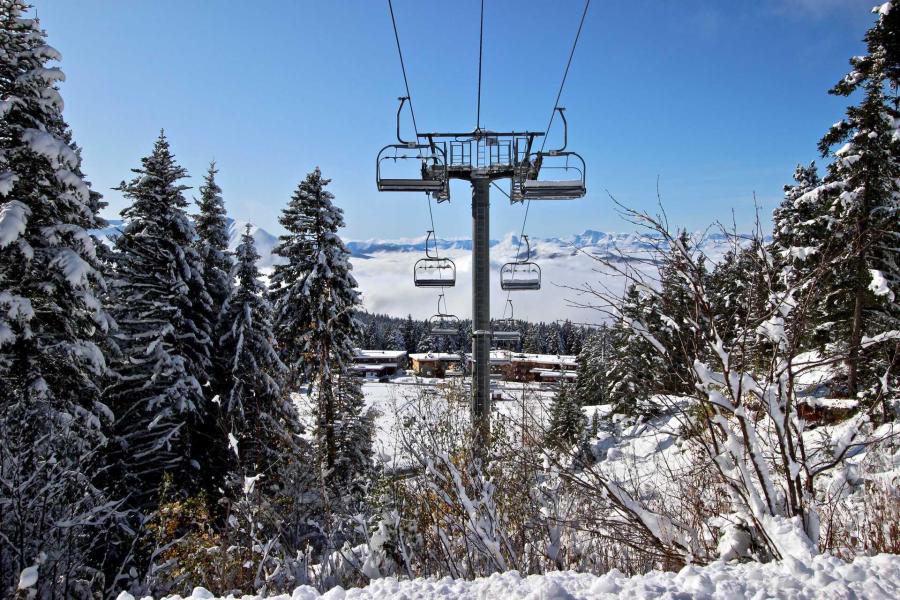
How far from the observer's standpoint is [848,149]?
1485 centimetres

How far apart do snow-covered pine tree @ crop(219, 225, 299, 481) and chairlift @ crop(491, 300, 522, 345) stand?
7.85 m

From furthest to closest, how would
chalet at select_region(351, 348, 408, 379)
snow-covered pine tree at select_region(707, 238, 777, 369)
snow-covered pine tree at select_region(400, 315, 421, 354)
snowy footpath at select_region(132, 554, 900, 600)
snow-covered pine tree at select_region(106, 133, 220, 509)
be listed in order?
snow-covered pine tree at select_region(400, 315, 421, 354) → chalet at select_region(351, 348, 408, 379) → snow-covered pine tree at select_region(106, 133, 220, 509) → snow-covered pine tree at select_region(707, 238, 777, 369) → snowy footpath at select_region(132, 554, 900, 600)

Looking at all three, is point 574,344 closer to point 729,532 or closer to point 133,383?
point 133,383

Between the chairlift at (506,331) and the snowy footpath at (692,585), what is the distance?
7554 mm

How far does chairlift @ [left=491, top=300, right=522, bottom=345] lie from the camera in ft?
34.5

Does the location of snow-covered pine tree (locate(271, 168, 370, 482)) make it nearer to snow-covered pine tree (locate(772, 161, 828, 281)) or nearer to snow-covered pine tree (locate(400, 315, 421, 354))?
snow-covered pine tree (locate(772, 161, 828, 281))

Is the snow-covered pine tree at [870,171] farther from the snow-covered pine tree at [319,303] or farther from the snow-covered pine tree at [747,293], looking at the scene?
the snow-covered pine tree at [319,303]

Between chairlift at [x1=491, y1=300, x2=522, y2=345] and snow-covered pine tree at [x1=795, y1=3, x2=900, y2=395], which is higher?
snow-covered pine tree at [x1=795, y1=3, x2=900, y2=395]

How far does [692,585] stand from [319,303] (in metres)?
16.3

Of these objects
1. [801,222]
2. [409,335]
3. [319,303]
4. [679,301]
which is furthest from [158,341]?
[409,335]

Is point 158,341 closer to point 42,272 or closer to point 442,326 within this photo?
point 42,272

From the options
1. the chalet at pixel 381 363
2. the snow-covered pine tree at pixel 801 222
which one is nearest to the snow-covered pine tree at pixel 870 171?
the snow-covered pine tree at pixel 801 222

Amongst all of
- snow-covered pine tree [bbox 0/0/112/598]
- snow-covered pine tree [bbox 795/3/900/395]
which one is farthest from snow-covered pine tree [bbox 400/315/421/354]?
snow-covered pine tree [bbox 0/0/112/598]

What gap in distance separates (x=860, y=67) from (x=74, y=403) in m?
23.5
